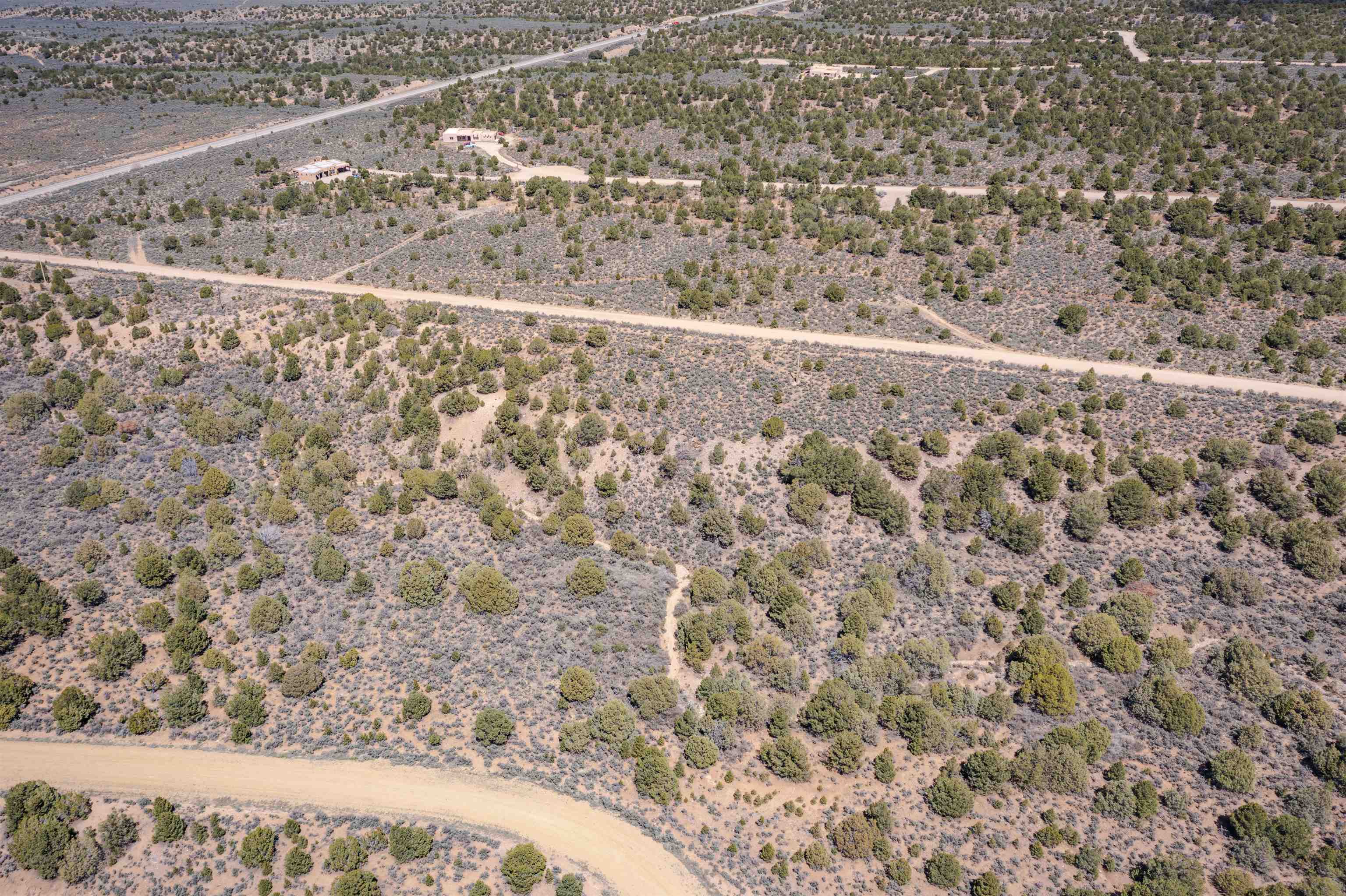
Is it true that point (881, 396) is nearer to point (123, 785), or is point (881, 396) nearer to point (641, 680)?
point (641, 680)

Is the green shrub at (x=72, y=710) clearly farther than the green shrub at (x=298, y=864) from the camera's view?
Yes

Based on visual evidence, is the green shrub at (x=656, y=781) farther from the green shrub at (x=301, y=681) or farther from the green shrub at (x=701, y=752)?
the green shrub at (x=301, y=681)

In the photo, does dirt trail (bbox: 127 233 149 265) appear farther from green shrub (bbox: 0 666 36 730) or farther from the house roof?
green shrub (bbox: 0 666 36 730)

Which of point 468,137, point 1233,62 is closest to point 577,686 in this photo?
point 468,137

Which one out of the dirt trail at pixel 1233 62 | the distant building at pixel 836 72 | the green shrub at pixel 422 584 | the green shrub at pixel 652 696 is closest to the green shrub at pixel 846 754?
the green shrub at pixel 652 696

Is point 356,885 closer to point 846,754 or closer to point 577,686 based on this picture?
point 577,686

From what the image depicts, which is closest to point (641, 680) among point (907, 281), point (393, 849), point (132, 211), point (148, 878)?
point (393, 849)
